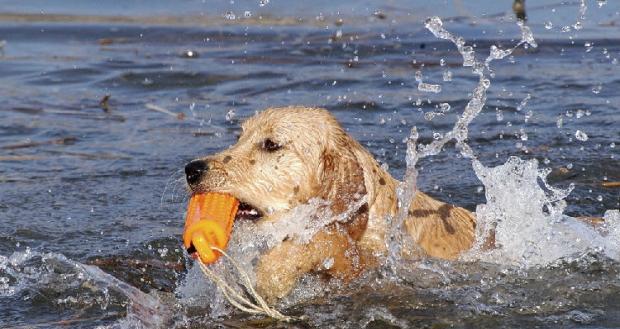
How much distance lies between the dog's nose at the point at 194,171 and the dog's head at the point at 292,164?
0.06 meters

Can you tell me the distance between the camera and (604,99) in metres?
10.9

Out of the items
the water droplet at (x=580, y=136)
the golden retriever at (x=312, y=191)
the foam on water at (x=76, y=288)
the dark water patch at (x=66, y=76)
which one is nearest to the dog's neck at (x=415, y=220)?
the golden retriever at (x=312, y=191)

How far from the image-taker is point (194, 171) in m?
6.11

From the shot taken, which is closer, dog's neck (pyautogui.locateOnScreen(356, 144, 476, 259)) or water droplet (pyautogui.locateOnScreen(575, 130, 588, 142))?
dog's neck (pyautogui.locateOnScreen(356, 144, 476, 259))

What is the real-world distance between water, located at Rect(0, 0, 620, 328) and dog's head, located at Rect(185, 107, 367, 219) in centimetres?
50

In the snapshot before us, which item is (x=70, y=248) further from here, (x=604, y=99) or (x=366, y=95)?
(x=604, y=99)

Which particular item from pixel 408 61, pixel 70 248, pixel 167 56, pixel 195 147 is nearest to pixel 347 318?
pixel 70 248

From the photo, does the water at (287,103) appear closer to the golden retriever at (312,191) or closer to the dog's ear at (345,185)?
the golden retriever at (312,191)

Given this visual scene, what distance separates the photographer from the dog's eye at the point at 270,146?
6426 millimetres

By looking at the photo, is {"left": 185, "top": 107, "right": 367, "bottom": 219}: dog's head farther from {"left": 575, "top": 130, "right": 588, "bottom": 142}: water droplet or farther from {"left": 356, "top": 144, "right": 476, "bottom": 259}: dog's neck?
{"left": 575, "top": 130, "right": 588, "bottom": 142}: water droplet

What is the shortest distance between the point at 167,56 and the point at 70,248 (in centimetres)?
653

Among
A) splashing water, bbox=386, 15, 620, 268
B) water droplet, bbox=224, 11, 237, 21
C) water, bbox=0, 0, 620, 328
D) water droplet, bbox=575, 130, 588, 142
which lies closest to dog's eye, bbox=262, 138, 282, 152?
water, bbox=0, 0, 620, 328

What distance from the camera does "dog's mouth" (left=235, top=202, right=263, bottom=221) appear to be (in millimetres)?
6281

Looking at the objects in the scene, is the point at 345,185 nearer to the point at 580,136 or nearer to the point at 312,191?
the point at 312,191
